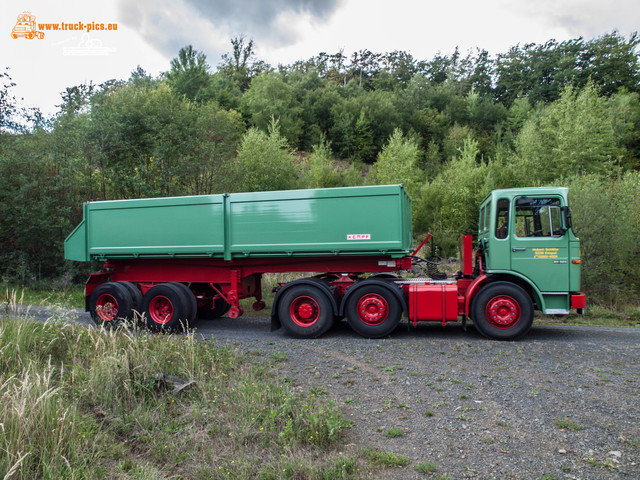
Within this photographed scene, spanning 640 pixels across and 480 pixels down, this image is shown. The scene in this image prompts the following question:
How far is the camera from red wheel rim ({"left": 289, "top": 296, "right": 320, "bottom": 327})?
29.2ft

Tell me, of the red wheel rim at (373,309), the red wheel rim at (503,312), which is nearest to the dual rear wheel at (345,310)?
the red wheel rim at (373,309)

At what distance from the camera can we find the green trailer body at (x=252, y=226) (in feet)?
28.0

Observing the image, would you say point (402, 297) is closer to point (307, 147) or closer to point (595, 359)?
point (595, 359)

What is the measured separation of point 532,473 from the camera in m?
3.56

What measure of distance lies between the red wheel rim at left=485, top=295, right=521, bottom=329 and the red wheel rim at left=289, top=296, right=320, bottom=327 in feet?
10.8

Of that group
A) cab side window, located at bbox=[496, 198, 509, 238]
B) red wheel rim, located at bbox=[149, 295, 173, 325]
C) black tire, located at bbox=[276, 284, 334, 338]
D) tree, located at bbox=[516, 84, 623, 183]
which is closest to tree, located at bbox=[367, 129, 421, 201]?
tree, located at bbox=[516, 84, 623, 183]

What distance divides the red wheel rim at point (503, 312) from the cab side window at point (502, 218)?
119cm

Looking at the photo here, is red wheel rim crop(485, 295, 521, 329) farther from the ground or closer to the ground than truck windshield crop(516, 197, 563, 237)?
closer to the ground

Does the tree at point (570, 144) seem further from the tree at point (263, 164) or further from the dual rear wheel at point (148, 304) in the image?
the dual rear wheel at point (148, 304)

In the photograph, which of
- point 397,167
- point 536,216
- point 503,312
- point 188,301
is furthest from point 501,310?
point 397,167

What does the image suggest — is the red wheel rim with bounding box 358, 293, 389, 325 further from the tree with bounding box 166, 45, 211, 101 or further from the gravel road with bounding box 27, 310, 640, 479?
the tree with bounding box 166, 45, 211, 101

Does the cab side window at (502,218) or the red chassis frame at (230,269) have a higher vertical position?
the cab side window at (502,218)

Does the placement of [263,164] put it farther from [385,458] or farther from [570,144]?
[385,458]

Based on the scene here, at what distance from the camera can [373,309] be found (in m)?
8.70
